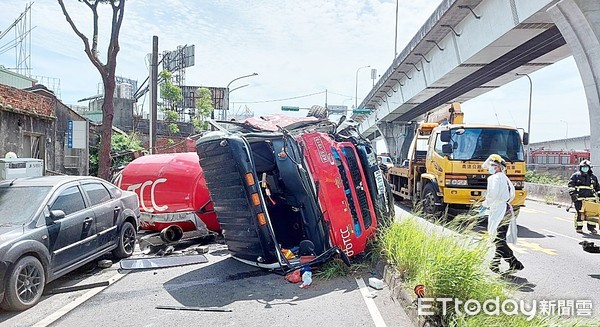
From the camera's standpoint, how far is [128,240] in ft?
26.5

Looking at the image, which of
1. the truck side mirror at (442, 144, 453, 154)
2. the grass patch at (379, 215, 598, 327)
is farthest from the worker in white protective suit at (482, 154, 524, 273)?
the truck side mirror at (442, 144, 453, 154)

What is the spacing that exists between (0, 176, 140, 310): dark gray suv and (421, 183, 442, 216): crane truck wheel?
7.38 m

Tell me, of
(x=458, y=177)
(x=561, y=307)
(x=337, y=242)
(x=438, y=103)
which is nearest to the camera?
(x=561, y=307)

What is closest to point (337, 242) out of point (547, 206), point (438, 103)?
point (547, 206)

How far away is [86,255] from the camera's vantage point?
6566mm

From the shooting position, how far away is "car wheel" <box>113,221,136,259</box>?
7.73 metres

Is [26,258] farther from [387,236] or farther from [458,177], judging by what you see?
[458,177]

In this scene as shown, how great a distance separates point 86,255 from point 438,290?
16.5 feet

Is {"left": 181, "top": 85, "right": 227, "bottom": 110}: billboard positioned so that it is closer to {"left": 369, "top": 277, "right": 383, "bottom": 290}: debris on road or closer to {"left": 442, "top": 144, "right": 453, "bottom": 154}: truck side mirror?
{"left": 442, "top": 144, "right": 453, "bottom": 154}: truck side mirror

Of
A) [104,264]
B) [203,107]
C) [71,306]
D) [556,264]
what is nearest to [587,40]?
[556,264]

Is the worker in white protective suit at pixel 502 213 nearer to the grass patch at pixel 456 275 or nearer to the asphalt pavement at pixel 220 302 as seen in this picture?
the grass patch at pixel 456 275

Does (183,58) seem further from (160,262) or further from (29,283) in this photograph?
(29,283)

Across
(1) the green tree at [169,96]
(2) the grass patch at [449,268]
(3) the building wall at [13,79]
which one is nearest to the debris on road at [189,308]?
(2) the grass patch at [449,268]

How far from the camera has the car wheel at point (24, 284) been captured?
5.06 metres
